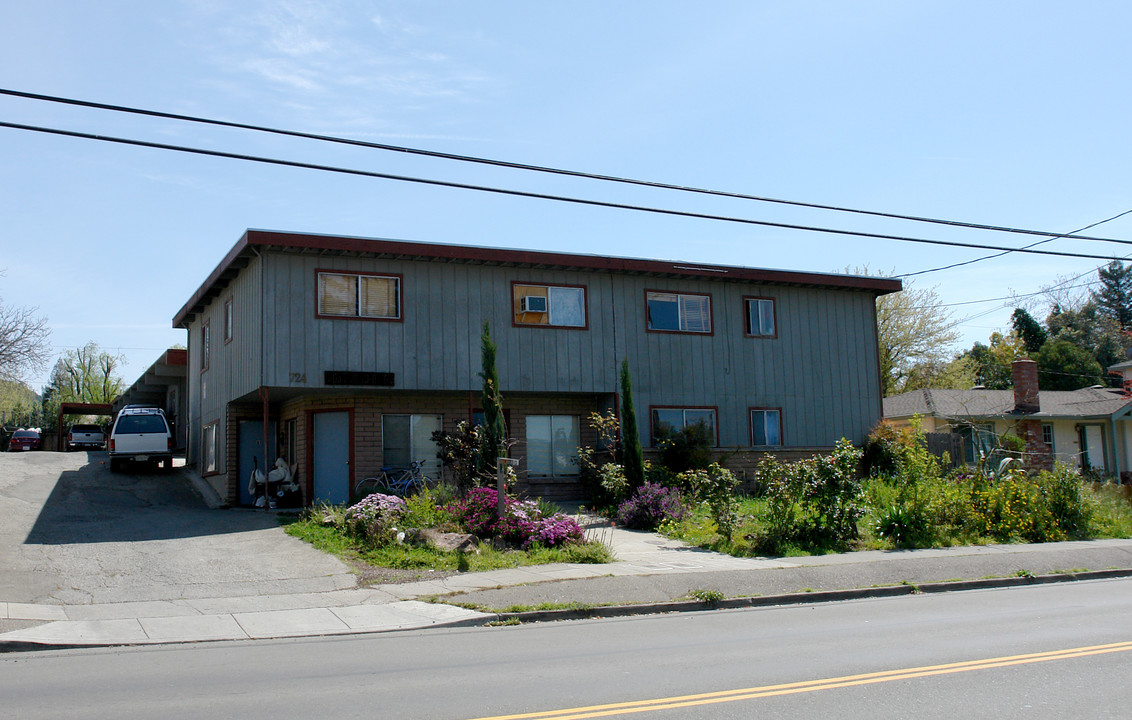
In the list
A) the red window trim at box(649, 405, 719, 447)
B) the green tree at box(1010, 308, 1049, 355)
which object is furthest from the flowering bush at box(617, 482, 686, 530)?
the green tree at box(1010, 308, 1049, 355)

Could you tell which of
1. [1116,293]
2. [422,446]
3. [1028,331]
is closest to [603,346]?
[422,446]

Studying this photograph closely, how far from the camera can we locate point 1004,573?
1412cm

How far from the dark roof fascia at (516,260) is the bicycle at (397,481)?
15.6 ft

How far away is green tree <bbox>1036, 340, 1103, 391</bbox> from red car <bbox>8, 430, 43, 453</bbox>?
2099 inches

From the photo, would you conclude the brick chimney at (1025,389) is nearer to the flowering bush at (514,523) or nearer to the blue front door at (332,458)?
the flowering bush at (514,523)

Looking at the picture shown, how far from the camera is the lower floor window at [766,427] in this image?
2384cm

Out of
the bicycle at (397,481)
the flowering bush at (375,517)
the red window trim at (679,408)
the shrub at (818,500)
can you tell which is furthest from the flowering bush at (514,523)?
the red window trim at (679,408)

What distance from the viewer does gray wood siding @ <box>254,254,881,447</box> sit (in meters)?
19.3

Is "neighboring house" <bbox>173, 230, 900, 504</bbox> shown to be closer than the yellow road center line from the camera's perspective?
No

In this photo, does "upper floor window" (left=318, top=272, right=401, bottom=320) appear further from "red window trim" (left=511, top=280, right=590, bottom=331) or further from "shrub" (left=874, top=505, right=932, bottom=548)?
"shrub" (left=874, top=505, right=932, bottom=548)

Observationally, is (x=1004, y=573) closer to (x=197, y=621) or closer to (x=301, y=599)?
(x=301, y=599)

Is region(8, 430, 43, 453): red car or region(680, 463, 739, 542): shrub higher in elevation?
region(8, 430, 43, 453): red car

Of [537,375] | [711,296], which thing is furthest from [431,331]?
[711,296]

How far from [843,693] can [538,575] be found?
676cm
